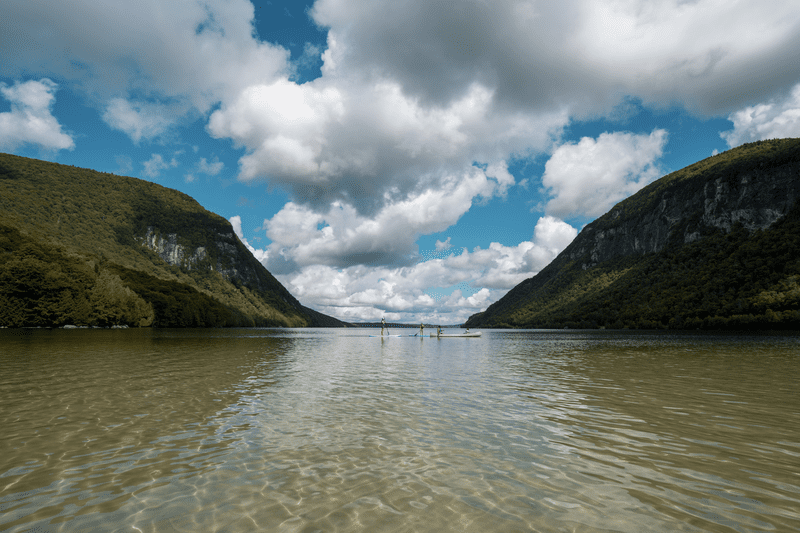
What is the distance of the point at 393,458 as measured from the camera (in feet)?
34.8

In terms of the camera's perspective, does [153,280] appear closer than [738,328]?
No

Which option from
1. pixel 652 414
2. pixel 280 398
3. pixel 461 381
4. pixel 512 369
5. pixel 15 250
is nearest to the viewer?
pixel 652 414

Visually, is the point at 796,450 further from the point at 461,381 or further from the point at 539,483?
the point at 461,381

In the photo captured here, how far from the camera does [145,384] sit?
22266 millimetres

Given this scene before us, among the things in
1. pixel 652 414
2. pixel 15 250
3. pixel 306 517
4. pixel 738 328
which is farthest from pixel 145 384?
pixel 738 328

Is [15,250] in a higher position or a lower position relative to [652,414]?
higher

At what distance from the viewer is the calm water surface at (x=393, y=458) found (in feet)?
23.7

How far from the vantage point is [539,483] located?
8.86 m

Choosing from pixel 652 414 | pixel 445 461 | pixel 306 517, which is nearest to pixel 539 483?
pixel 445 461

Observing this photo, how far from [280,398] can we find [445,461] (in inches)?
A: 467

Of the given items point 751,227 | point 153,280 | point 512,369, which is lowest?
point 512,369

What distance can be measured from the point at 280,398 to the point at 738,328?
541ft

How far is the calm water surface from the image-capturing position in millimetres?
7223

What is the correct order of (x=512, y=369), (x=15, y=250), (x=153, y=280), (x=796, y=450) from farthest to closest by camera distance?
(x=153, y=280), (x=15, y=250), (x=512, y=369), (x=796, y=450)
